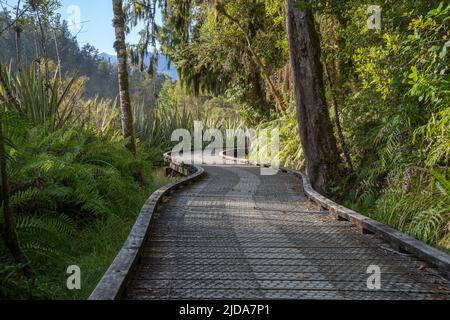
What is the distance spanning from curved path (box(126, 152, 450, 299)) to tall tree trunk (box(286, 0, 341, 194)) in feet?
7.05

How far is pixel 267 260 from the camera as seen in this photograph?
411cm

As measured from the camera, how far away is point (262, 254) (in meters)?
4.32

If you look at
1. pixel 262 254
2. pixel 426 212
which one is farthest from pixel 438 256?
pixel 426 212

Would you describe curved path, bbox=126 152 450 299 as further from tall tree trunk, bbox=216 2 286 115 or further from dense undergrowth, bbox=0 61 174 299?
tall tree trunk, bbox=216 2 286 115

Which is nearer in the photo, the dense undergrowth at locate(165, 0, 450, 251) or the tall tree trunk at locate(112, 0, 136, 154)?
the dense undergrowth at locate(165, 0, 450, 251)

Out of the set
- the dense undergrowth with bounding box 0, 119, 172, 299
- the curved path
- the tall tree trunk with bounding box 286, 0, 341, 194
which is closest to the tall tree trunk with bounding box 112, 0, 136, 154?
the dense undergrowth with bounding box 0, 119, 172, 299

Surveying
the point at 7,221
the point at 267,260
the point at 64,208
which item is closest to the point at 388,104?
the point at 267,260

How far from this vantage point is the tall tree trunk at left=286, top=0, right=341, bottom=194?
344 inches

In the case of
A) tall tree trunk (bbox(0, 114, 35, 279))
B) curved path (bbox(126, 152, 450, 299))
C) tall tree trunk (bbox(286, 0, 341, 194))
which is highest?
tall tree trunk (bbox(286, 0, 341, 194))

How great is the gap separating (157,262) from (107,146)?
484 centimetres

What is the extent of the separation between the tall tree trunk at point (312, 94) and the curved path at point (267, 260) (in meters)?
2.15

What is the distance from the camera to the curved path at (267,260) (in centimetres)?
328

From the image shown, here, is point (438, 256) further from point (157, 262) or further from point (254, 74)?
point (254, 74)

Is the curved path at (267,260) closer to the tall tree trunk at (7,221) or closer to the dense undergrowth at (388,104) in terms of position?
the tall tree trunk at (7,221)
